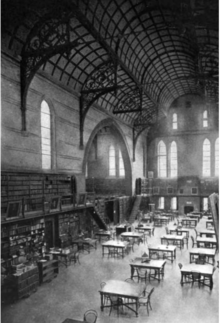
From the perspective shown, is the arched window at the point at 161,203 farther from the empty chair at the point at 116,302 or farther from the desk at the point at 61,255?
the empty chair at the point at 116,302

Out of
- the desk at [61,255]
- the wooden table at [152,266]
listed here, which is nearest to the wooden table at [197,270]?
the wooden table at [152,266]

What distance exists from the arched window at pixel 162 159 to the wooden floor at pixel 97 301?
2193 cm

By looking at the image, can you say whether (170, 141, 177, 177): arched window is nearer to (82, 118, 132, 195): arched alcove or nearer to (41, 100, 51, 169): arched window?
(82, 118, 132, 195): arched alcove

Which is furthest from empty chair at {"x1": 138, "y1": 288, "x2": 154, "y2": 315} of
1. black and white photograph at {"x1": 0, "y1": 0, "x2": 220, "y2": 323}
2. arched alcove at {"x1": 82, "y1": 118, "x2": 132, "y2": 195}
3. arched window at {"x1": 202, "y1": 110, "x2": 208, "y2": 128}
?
arched window at {"x1": 202, "y1": 110, "x2": 208, "y2": 128}

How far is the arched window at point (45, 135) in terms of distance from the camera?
16.5m

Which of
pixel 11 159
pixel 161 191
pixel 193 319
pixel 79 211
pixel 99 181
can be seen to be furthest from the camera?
pixel 161 191

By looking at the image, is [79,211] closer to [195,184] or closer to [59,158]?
[59,158]

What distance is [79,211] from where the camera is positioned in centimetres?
1894

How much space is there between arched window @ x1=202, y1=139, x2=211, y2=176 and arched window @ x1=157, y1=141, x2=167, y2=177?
435 centimetres

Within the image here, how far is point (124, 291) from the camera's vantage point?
923cm

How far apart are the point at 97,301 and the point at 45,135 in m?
9.75

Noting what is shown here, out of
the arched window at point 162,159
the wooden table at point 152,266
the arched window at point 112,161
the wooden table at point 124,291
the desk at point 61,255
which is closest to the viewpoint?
the wooden table at point 124,291

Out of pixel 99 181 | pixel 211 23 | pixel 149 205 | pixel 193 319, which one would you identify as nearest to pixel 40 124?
pixel 211 23

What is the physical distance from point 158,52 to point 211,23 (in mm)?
6764
